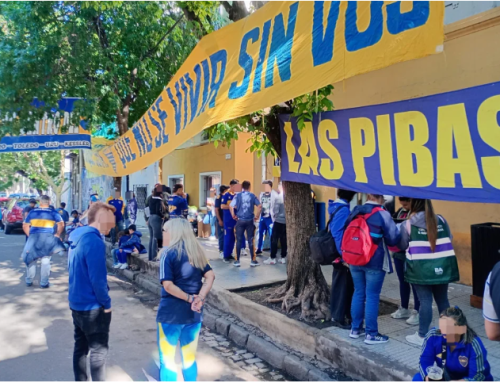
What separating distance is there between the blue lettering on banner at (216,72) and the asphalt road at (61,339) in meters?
2.96

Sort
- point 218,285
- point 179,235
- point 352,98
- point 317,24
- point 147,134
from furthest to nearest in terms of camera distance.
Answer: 1. point 352,98
2. point 218,285
3. point 147,134
4. point 317,24
5. point 179,235

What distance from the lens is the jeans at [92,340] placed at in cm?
344

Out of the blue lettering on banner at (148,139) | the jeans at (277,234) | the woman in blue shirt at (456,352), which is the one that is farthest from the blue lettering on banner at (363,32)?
the jeans at (277,234)

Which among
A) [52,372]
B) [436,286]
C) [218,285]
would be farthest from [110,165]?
[436,286]

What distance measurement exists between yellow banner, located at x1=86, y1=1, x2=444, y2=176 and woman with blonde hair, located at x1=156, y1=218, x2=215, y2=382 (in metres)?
1.52

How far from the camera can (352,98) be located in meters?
8.41

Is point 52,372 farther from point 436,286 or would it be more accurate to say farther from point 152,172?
point 152,172

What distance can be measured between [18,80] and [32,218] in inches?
182

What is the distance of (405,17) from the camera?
9.84ft

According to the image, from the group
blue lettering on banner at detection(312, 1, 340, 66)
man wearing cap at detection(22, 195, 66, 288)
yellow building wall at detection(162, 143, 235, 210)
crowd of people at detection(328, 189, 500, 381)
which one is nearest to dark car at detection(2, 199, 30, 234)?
yellow building wall at detection(162, 143, 235, 210)

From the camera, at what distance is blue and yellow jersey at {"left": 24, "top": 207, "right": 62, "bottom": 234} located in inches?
306

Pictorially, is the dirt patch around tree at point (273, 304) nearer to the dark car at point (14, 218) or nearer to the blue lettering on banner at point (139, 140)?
the blue lettering on banner at point (139, 140)

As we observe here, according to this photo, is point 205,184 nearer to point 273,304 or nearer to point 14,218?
point 14,218

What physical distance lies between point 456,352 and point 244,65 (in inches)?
136
